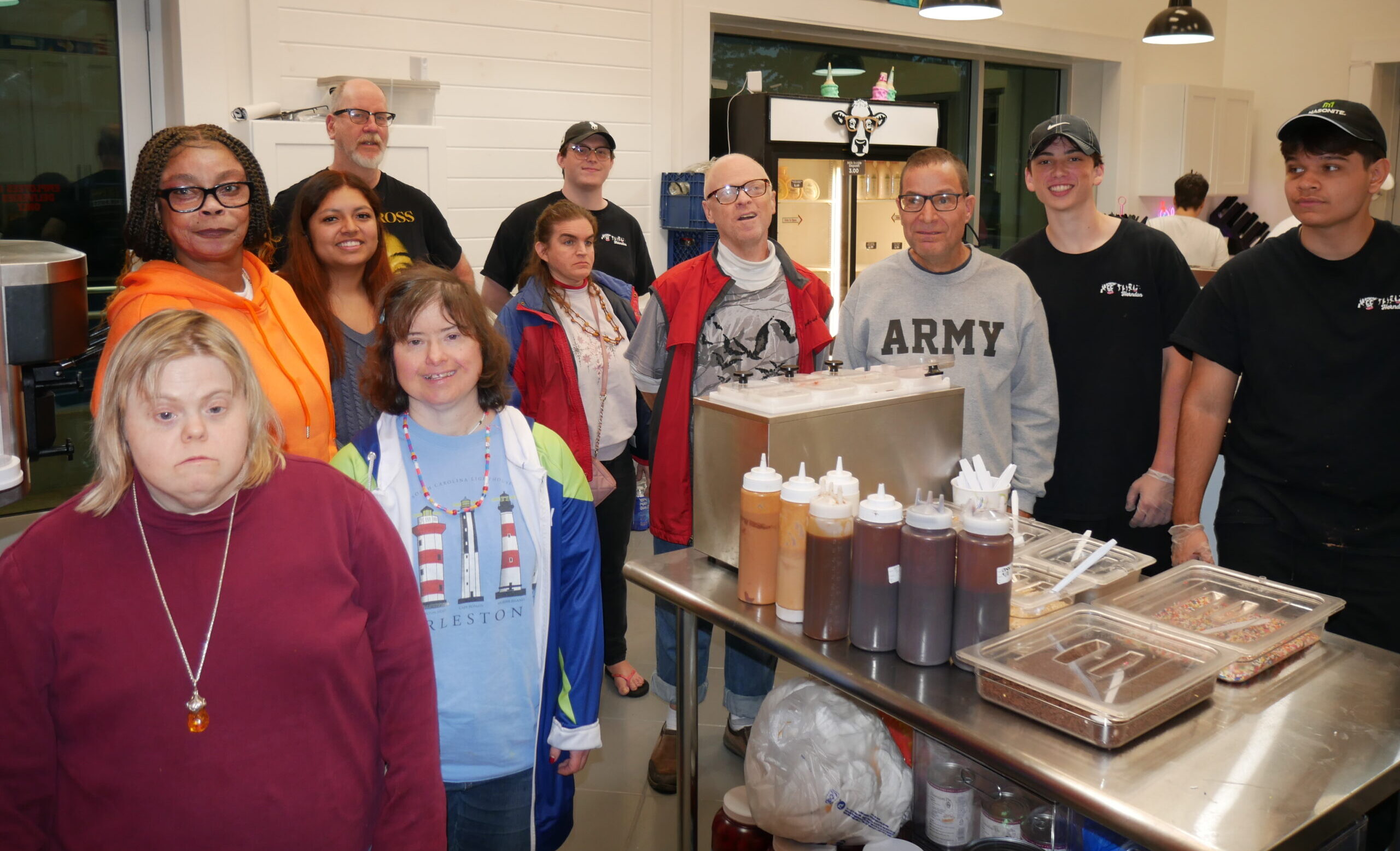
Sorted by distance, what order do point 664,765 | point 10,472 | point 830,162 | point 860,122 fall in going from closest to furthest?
1. point 10,472
2. point 664,765
3. point 860,122
4. point 830,162

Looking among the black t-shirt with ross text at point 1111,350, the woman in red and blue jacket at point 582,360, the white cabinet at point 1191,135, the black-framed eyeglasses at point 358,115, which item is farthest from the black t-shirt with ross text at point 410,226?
the white cabinet at point 1191,135

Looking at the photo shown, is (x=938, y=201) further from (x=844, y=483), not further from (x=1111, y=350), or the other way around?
(x=844, y=483)

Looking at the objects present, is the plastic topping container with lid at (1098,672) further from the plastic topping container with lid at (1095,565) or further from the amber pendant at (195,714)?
the amber pendant at (195,714)

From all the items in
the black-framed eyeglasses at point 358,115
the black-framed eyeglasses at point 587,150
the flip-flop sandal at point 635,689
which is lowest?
the flip-flop sandal at point 635,689

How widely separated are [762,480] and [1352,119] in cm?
154

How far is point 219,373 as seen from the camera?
4.60 feet

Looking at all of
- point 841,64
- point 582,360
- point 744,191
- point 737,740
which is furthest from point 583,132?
point 841,64

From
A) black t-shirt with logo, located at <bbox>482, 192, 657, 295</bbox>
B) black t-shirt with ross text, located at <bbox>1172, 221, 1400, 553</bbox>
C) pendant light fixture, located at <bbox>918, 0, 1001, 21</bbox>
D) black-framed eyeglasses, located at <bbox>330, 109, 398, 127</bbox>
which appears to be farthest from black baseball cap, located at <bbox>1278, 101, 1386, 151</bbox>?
pendant light fixture, located at <bbox>918, 0, 1001, 21</bbox>

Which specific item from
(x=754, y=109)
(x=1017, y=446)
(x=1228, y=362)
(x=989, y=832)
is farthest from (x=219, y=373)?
(x=754, y=109)

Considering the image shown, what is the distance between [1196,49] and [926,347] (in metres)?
7.68

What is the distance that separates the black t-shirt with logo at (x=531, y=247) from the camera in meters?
3.89

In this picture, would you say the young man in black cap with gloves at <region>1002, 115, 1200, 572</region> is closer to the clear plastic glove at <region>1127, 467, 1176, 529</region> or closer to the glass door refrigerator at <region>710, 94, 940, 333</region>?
the clear plastic glove at <region>1127, 467, 1176, 529</region>

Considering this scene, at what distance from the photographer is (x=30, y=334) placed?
1.55 m

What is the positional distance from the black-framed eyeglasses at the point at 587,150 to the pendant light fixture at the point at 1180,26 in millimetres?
4540
